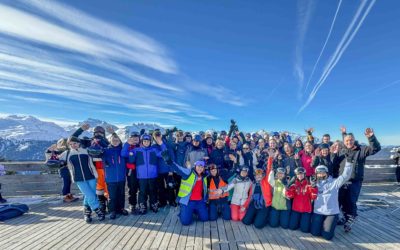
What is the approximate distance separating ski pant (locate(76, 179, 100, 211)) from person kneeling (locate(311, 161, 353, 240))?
20.6ft

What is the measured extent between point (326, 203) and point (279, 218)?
4.29 feet

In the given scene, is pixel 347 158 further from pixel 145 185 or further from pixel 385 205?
pixel 145 185

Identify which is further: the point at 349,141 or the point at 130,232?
the point at 349,141

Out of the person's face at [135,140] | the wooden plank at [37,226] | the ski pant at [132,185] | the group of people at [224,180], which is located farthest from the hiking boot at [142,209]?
the wooden plank at [37,226]

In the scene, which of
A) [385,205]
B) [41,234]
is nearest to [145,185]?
[41,234]

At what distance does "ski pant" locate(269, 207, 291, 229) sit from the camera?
652 cm

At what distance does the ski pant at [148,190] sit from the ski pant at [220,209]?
6.36ft

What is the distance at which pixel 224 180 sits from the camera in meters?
7.59

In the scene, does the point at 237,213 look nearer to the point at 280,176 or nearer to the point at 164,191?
the point at 280,176

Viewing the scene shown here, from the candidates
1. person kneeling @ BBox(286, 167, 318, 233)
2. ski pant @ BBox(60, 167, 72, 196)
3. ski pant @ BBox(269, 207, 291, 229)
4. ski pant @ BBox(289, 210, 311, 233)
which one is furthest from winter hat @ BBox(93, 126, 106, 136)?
ski pant @ BBox(289, 210, 311, 233)

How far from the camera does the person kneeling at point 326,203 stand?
596 centimetres

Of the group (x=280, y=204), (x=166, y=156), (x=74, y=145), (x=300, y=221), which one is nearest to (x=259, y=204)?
(x=280, y=204)

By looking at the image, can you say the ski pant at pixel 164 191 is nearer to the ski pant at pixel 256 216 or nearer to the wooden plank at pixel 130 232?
the wooden plank at pixel 130 232

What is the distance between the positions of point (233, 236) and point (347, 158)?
150 inches
